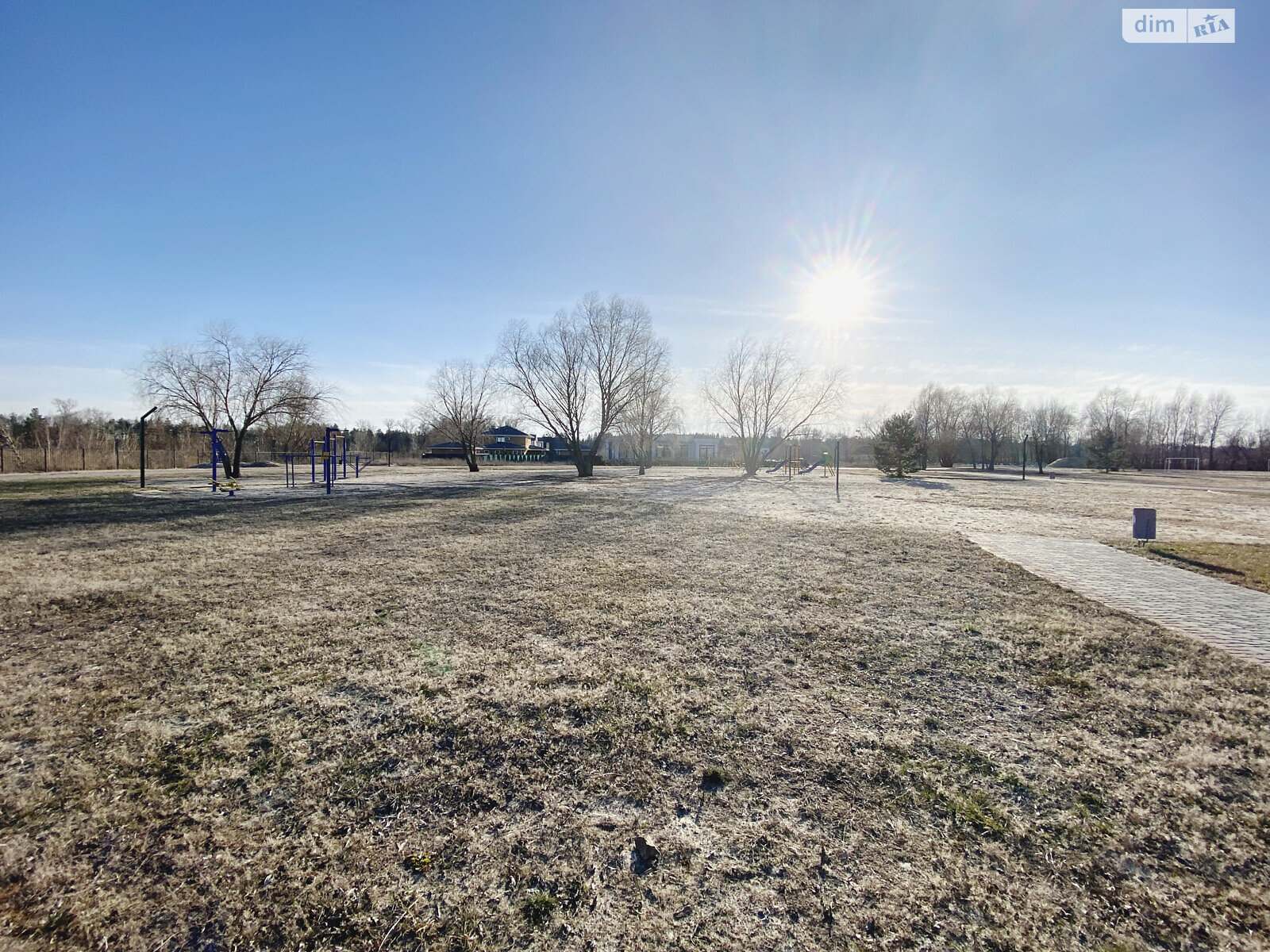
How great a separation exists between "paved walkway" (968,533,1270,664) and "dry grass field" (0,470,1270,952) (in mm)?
532

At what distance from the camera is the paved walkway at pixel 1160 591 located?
15.6 feet

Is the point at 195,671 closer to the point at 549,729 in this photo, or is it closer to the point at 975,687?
the point at 549,729

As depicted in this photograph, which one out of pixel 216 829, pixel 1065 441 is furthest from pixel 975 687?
pixel 1065 441

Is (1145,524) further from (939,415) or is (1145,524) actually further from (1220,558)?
(939,415)

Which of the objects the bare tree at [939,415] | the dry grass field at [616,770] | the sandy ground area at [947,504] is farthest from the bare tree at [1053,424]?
the dry grass field at [616,770]

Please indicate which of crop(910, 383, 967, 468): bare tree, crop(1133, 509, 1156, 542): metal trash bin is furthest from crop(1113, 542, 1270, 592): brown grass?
crop(910, 383, 967, 468): bare tree

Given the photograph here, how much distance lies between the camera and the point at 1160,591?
6.23 m

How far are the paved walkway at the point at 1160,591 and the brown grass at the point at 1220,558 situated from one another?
0.28m

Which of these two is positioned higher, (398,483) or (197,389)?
(197,389)

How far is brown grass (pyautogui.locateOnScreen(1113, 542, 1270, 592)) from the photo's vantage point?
6.97m

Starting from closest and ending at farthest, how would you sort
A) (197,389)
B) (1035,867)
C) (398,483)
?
(1035,867)
(398,483)
(197,389)

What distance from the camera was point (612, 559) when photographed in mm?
7672

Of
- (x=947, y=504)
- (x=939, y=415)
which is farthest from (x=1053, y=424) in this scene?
A: (x=947, y=504)

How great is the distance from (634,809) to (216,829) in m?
1.76
